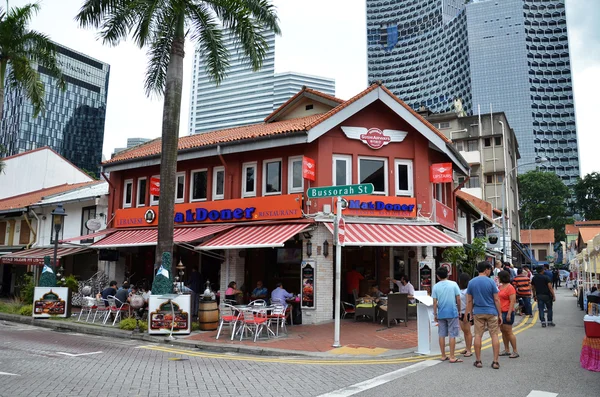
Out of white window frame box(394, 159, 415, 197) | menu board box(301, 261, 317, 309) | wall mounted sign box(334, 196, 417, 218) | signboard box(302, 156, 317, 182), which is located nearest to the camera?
menu board box(301, 261, 317, 309)

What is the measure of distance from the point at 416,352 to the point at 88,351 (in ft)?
23.1

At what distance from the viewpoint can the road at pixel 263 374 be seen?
6.53m

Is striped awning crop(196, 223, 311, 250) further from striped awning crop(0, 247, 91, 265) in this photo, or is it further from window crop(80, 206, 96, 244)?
window crop(80, 206, 96, 244)

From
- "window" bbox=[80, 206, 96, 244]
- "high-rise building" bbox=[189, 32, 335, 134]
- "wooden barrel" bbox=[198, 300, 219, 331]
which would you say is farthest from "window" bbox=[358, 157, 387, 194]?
"high-rise building" bbox=[189, 32, 335, 134]

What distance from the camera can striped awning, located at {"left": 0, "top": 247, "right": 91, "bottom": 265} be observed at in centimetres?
Answer: 2030

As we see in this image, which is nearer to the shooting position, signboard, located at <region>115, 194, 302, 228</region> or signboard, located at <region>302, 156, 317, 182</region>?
signboard, located at <region>302, 156, 317, 182</region>

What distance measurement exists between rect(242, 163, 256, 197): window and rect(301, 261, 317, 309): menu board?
4.03m

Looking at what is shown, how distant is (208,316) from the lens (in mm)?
13008

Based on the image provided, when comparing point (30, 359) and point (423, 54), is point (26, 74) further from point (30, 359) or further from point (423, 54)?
point (423, 54)

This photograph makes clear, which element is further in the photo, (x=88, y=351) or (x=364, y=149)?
(x=364, y=149)

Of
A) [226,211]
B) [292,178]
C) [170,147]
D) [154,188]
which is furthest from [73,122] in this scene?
[170,147]

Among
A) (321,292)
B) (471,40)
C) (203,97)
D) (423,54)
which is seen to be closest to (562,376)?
(321,292)

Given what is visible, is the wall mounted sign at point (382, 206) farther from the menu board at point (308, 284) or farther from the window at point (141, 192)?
the window at point (141, 192)

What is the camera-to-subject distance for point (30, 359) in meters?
8.76
